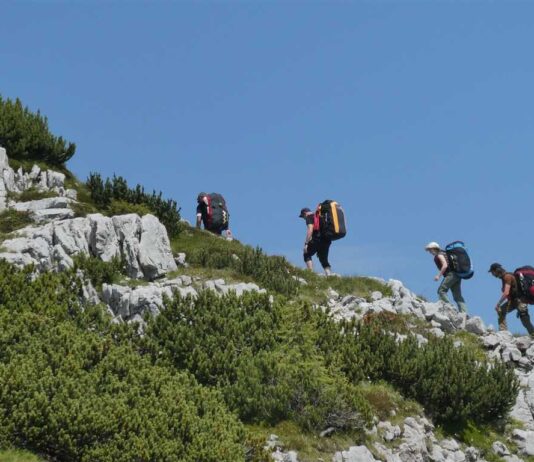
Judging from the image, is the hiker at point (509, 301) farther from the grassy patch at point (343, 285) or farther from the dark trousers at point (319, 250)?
the dark trousers at point (319, 250)

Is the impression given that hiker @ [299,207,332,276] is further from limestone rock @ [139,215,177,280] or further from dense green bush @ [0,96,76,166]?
Result: dense green bush @ [0,96,76,166]

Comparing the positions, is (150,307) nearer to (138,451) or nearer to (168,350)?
(168,350)

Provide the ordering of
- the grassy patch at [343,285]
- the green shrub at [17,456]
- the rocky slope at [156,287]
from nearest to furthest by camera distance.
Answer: the green shrub at [17,456] < the rocky slope at [156,287] < the grassy patch at [343,285]

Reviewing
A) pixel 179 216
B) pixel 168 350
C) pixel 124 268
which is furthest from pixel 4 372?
pixel 179 216

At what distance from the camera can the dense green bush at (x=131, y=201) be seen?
76.5 ft

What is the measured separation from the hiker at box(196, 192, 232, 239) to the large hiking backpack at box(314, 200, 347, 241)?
3535 mm

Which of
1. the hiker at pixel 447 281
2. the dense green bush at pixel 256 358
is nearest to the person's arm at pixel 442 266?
the hiker at pixel 447 281

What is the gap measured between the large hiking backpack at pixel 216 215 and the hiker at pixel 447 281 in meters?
6.70

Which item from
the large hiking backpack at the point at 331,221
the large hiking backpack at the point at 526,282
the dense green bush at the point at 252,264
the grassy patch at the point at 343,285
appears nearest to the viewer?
the large hiking backpack at the point at 526,282

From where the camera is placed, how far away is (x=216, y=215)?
25.0 metres

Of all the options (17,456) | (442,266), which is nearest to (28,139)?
(442,266)

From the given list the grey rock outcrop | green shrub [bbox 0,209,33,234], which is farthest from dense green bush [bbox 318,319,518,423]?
green shrub [bbox 0,209,33,234]

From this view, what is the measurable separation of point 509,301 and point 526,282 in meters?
0.77

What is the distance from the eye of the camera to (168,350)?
1577cm
